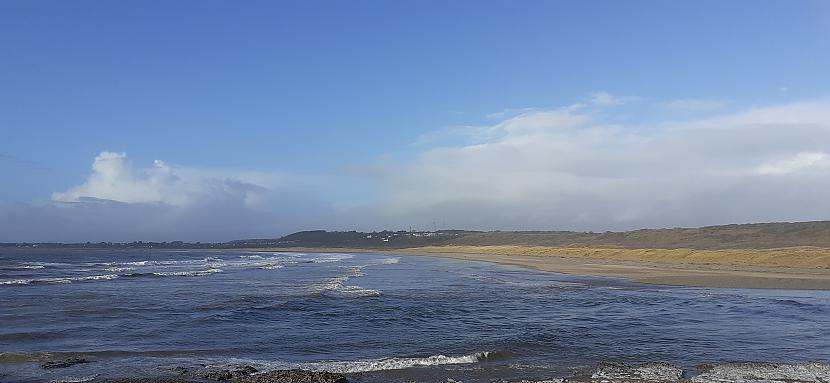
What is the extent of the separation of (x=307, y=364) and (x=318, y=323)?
19.7ft

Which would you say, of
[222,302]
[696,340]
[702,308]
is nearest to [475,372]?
[696,340]

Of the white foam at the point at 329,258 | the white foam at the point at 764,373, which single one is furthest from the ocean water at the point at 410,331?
the white foam at the point at 329,258

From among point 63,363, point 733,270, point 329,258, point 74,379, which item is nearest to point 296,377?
point 74,379

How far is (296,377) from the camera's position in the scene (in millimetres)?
11023

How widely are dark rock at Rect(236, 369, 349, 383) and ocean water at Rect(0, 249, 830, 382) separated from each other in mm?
712

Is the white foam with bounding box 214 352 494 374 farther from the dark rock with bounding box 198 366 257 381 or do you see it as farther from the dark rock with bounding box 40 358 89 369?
the dark rock with bounding box 40 358 89 369

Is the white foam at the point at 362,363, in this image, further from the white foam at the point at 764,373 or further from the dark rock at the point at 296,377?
the white foam at the point at 764,373

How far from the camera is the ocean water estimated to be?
13.0 m

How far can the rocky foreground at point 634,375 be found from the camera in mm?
10969

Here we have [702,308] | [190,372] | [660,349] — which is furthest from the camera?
[702,308]

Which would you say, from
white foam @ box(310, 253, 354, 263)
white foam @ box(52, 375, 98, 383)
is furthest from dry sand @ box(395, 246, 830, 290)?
white foam @ box(310, 253, 354, 263)

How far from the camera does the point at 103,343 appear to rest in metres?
15.5

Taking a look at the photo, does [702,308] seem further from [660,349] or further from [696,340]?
[660,349]

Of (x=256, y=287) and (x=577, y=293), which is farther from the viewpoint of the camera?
(x=256, y=287)
